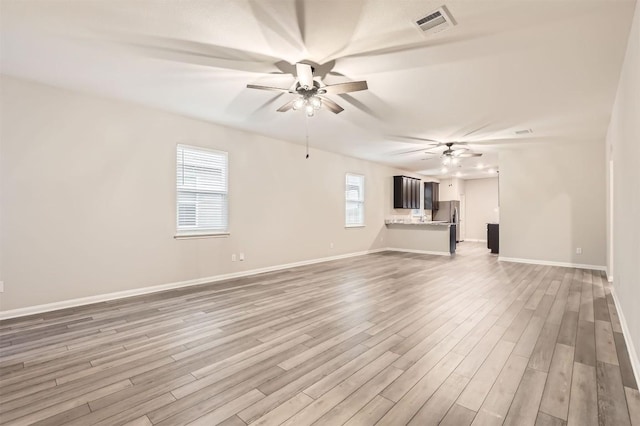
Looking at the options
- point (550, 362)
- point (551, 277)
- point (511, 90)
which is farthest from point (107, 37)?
point (551, 277)

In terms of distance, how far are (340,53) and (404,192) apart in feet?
24.7

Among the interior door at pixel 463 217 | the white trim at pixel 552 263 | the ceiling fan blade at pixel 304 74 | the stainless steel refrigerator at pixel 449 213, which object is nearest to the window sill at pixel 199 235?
the ceiling fan blade at pixel 304 74

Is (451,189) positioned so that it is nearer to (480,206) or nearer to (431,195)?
(431,195)

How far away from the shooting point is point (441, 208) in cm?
1226

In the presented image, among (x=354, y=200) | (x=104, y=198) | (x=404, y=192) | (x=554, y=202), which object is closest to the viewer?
(x=104, y=198)

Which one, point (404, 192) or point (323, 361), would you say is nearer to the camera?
point (323, 361)

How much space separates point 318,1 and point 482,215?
474 inches

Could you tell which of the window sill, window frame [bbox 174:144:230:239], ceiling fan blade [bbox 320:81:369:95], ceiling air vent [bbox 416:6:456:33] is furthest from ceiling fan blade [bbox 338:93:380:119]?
the window sill

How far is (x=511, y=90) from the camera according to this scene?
12.0ft

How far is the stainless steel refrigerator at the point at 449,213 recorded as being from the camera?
11.8 meters

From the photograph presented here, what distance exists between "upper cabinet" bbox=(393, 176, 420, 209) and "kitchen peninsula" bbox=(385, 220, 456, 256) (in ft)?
2.38

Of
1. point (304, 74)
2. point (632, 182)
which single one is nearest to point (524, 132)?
point (632, 182)

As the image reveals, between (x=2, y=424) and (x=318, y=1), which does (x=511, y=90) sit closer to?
(x=318, y=1)

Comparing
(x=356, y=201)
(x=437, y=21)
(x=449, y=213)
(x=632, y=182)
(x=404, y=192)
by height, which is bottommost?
(x=449, y=213)
